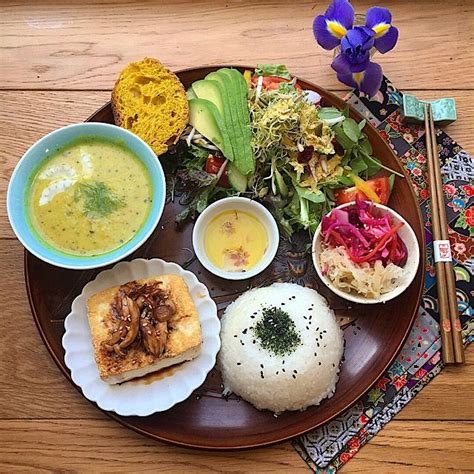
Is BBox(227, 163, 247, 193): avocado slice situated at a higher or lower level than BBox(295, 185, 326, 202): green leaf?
higher

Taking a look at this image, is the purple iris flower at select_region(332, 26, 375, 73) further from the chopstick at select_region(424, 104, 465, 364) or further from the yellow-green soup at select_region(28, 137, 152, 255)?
the yellow-green soup at select_region(28, 137, 152, 255)

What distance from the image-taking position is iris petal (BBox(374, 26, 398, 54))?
2785 millimetres

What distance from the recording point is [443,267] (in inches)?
108

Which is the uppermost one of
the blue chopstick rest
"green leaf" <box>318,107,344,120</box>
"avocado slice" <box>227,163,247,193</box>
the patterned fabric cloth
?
"green leaf" <box>318,107,344,120</box>

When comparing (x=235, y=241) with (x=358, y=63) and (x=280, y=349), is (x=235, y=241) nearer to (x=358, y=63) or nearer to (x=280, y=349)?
(x=280, y=349)

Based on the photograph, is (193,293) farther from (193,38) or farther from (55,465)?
(193,38)

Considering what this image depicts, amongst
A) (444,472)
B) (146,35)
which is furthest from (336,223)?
(146,35)

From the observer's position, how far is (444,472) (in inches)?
104

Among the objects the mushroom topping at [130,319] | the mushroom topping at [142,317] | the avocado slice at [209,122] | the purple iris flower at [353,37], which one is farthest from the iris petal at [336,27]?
the mushroom topping at [130,319]

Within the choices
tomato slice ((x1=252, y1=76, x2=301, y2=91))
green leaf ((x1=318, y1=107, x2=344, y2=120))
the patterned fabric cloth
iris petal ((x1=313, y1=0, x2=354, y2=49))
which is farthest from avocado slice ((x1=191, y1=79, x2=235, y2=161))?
the patterned fabric cloth

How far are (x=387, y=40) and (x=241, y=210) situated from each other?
953 mm

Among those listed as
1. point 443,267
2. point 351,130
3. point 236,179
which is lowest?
point 443,267

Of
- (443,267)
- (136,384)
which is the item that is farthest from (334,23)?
(136,384)

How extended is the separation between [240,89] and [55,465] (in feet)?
5.56
